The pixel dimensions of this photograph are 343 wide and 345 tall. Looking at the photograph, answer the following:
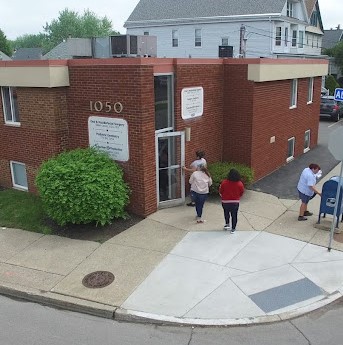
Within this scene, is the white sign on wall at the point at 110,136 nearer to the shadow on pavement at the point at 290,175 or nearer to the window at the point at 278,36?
the shadow on pavement at the point at 290,175

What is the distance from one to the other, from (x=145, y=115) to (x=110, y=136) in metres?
1.25

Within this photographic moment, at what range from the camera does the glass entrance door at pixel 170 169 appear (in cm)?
1159

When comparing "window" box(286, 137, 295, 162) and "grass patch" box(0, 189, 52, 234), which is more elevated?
"window" box(286, 137, 295, 162)

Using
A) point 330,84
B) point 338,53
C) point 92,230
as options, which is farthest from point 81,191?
point 338,53

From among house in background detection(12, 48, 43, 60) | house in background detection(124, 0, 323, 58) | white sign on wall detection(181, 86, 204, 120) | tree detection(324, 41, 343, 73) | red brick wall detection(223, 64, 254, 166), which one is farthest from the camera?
tree detection(324, 41, 343, 73)

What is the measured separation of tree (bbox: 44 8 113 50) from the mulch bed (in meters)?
86.0

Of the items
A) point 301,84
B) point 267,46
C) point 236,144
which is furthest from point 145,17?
point 236,144

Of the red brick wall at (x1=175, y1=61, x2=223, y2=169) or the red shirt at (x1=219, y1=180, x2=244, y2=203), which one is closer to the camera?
the red shirt at (x1=219, y1=180, x2=244, y2=203)

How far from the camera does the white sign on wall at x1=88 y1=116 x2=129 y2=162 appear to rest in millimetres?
10938

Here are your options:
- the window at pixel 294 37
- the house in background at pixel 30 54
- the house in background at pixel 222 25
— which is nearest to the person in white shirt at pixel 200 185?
the house in background at pixel 30 54

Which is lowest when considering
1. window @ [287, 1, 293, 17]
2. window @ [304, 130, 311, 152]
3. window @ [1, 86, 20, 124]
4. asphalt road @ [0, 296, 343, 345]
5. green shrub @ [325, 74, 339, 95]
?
asphalt road @ [0, 296, 343, 345]

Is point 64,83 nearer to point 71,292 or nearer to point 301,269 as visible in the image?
point 71,292

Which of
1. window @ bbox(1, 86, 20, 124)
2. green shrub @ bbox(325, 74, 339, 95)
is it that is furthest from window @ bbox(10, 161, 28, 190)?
green shrub @ bbox(325, 74, 339, 95)

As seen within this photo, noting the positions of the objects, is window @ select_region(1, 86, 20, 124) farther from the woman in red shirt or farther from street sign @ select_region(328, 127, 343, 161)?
street sign @ select_region(328, 127, 343, 161)
